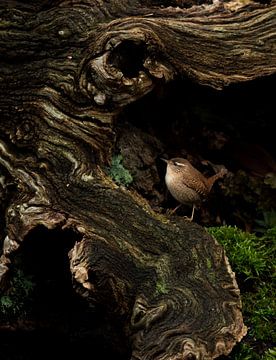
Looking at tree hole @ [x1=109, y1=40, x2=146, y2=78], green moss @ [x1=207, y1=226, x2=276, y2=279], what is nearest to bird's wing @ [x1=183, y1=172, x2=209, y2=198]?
green moss @ [x1=207, y1=226, x2=276, y2=279]

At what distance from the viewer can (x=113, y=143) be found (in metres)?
5.34

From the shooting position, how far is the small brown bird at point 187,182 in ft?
19.9

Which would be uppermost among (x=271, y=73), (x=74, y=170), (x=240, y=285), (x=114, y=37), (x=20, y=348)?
(x=114, y=37)

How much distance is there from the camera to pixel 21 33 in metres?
5.49

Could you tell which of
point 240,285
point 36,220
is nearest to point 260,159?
point 240,285

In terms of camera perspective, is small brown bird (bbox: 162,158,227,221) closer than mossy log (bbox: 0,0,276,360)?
No

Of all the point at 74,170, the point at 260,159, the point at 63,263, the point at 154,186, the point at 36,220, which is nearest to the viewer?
the point at 36,220

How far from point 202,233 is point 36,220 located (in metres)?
1.09

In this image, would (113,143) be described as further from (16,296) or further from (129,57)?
(16,296)

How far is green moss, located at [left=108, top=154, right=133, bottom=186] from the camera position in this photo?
5.40 metres

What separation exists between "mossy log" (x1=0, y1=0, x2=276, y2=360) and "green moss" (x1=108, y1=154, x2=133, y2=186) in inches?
4.8

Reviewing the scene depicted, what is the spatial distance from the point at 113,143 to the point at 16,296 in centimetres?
133

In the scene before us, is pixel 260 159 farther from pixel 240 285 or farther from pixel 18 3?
pixel 18 3

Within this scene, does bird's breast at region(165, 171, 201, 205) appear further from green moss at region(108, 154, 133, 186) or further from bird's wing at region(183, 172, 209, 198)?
green moss at region(108, 154, 133, 186)
